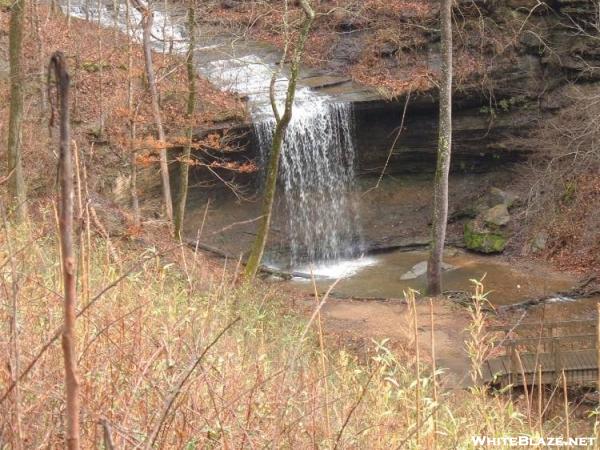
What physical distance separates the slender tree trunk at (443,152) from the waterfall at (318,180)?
211 inches

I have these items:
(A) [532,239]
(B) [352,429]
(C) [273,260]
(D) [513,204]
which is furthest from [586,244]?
(B) [352,429]

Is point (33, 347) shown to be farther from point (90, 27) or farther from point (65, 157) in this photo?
point (90, 27)

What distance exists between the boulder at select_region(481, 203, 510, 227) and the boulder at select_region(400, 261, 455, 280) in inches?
85.5

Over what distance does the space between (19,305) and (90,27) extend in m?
19.2

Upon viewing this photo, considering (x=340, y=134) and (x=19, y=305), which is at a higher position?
(x=340, y=134)

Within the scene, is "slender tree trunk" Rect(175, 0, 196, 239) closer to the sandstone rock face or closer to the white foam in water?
the white foam in water

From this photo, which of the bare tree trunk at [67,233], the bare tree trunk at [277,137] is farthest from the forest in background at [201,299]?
the bare tree trunk at [277,137]

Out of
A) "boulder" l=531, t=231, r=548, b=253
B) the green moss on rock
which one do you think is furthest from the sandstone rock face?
"boulder" l=531, t=231, r=548, b=253

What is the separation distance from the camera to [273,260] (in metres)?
17.9

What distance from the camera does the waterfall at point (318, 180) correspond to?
17.5 m

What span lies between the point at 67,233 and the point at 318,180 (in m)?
17.3

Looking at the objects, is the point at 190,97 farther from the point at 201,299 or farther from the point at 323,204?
the point at 201,299

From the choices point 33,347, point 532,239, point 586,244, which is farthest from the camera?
point 532,239

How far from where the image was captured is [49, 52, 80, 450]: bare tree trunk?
0.97m
